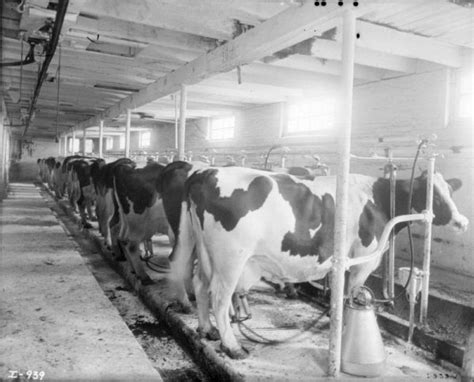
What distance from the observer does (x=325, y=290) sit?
468 centimetres

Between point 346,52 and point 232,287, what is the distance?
78.7 inches

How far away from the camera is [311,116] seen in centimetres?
962

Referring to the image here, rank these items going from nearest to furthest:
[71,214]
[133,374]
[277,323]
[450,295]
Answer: [133,374] < [277,323] < [450,295] < [71,214]

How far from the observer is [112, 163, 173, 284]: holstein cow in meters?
5.64

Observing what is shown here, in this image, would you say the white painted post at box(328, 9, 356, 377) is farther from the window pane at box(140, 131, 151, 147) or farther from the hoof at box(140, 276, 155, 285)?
the window pane at box(140, 131, 151, 147)

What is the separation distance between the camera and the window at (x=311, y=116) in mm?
9094

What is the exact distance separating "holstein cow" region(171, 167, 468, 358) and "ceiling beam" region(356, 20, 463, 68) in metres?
1.69

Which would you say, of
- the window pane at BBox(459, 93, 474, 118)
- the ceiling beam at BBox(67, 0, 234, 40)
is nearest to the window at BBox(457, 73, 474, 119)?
the window pane at BBox(459, 93, 474, 118)

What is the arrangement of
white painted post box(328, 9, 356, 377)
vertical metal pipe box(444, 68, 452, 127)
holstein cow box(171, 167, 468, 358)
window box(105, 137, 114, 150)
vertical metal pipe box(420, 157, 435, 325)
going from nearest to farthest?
1. white painted post box(328, 9, 356, 377)
2. holstein cow box(171, 167, 468, 358)
3. vertical metal pipe box(420, 157, 435, 325)
4. vertical metal pipe box(444, 68, 452, 127)
5. window box(105, 137, 114, 150)

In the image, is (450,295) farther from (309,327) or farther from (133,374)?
(133,374)

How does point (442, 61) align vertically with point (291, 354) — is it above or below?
above

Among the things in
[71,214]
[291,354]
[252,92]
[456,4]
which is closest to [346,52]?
[456,4]

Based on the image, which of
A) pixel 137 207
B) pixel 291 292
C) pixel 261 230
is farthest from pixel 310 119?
pixel 261 230

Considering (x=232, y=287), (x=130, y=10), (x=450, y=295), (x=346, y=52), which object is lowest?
(x=450, y=295)
